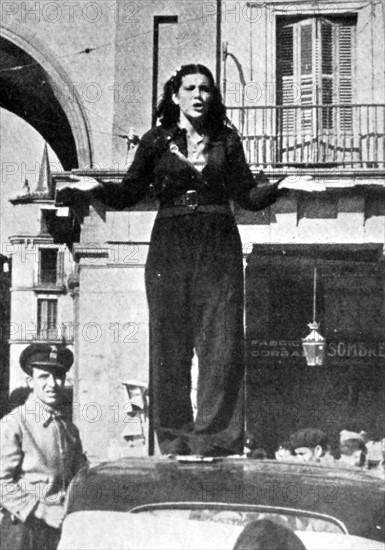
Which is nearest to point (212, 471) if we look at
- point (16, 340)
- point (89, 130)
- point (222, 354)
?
point (222, 354)

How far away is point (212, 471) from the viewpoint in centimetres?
339

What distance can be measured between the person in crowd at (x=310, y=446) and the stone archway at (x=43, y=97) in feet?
5.83

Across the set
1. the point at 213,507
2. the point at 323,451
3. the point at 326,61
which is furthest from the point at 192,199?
the point at 326,61

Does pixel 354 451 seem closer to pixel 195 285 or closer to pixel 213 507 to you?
pixel 195 285

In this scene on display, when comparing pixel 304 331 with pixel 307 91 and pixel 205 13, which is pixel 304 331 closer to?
pixel 307 91

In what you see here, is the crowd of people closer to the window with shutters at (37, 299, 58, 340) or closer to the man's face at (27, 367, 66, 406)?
the man's face at (27, 367, 66, 406)

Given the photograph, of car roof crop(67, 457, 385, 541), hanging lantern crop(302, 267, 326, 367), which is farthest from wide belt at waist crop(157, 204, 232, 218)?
hanging lantern crop(302, 267, 326, 367)

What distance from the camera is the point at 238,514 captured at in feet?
10.6

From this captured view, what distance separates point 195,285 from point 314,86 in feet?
7.90

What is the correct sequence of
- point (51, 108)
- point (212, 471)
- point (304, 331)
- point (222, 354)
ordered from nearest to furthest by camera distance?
point (212, 471) → point (222, 354) → point (51, 108) → point (304, 331)

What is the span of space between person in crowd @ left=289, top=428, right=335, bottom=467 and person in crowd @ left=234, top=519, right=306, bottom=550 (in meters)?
1.23

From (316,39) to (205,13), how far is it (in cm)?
65

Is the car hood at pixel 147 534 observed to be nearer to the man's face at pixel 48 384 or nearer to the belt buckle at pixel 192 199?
the man's face at pixel 48 384

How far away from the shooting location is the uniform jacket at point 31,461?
3643mm
